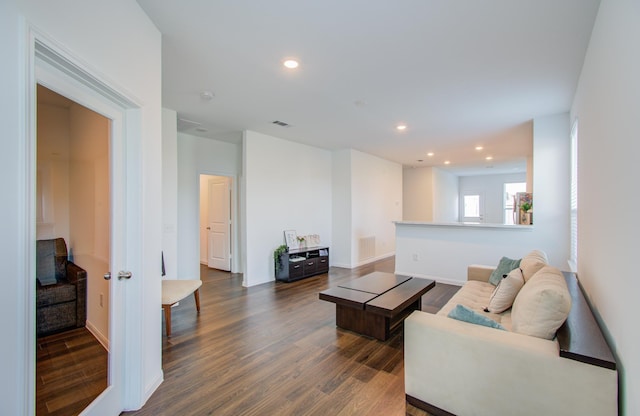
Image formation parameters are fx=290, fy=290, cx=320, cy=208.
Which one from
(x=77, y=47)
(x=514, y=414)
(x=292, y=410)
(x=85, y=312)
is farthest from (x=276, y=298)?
(x=77, y=47)

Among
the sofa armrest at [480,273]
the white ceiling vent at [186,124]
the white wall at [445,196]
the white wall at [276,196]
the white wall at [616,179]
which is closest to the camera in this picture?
the white wall at [616,179]

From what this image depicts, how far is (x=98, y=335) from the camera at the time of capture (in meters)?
1.82

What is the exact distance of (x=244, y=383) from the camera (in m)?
2.23

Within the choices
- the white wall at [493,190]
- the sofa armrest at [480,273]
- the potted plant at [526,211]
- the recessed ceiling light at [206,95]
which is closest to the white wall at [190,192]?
the recessed ceiling light at [206,95]

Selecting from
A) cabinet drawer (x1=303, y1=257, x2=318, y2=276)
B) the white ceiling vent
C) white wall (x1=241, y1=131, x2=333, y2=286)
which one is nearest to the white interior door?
white wall (x1=241, y1=131, x2=333, y2=286)

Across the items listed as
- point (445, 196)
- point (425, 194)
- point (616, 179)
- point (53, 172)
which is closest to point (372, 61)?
point (616, 179)

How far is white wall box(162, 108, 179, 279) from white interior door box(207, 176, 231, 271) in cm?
196

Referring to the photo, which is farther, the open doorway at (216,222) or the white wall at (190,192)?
the open doorway at (216,222)

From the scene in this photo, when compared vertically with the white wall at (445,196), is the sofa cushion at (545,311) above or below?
below

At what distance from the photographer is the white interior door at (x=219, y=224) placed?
6.12m

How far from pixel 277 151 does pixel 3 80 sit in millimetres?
4542

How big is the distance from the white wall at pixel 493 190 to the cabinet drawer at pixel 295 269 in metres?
8.81

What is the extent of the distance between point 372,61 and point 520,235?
357cm

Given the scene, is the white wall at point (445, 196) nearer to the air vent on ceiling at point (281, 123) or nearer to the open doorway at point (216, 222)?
the air vent on ceiling at point (281, 123)
